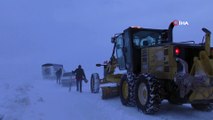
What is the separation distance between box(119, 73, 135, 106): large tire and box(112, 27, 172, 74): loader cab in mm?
456

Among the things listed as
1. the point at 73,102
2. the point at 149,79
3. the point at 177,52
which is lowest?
the point at 73,102

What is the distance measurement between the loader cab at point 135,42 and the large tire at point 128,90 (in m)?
0.46

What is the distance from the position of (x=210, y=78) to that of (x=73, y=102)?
Answer: 6.71m

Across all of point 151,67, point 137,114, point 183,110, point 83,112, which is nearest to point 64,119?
point 83,112

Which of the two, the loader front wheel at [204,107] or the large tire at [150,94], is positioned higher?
the large tire at [150,94]

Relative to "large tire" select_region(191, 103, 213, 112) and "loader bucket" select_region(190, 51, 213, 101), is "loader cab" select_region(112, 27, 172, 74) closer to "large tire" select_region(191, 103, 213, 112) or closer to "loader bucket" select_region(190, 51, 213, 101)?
"large tire" select_region(191, 103, 213, 112)

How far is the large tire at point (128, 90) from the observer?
1158cm

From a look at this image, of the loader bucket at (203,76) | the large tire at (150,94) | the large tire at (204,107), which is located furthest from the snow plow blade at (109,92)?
the loader bucket at (203,76)

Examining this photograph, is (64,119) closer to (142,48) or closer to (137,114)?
(137,114)

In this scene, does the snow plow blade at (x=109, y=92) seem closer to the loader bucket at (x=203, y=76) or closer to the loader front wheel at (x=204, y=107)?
the loader front wheel at (x=204, y=107)

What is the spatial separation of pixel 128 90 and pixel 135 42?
69.0 inches

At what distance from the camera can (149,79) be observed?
10.1 metres

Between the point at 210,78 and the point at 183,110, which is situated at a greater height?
the point at 210,78

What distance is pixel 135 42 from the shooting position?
489 inches
